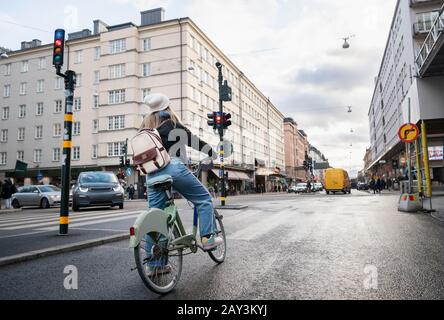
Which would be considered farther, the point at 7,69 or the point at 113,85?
the point at 7,69

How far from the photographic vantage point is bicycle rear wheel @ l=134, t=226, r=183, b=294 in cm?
306

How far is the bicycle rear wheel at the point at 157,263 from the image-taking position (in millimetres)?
3057

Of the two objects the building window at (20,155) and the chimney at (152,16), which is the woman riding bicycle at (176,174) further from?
the building window at (20,155)

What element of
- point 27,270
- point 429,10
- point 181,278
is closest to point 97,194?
point 27,270

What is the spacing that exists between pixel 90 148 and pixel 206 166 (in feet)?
137

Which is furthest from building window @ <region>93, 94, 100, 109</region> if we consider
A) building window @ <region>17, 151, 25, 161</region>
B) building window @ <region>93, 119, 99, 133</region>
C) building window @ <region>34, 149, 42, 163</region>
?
building window @ <region>17, 151, 25, 161</region>

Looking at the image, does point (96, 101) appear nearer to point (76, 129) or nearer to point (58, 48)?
point (76, 129)

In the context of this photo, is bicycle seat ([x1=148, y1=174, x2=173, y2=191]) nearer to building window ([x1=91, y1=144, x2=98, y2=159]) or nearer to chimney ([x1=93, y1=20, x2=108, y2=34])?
building window ([x1=91, y1=144, x2=98, y2=159])

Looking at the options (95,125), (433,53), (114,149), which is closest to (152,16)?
(95,125)

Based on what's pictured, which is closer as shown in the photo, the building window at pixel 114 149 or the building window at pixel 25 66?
the building window at pixel 114 149

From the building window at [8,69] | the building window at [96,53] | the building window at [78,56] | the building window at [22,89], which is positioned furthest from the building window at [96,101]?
the building window at [8,69]

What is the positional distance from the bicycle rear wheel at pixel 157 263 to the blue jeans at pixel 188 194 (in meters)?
0.46

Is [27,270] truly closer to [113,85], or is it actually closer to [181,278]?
[181,278]

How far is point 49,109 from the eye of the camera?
1822 inches
